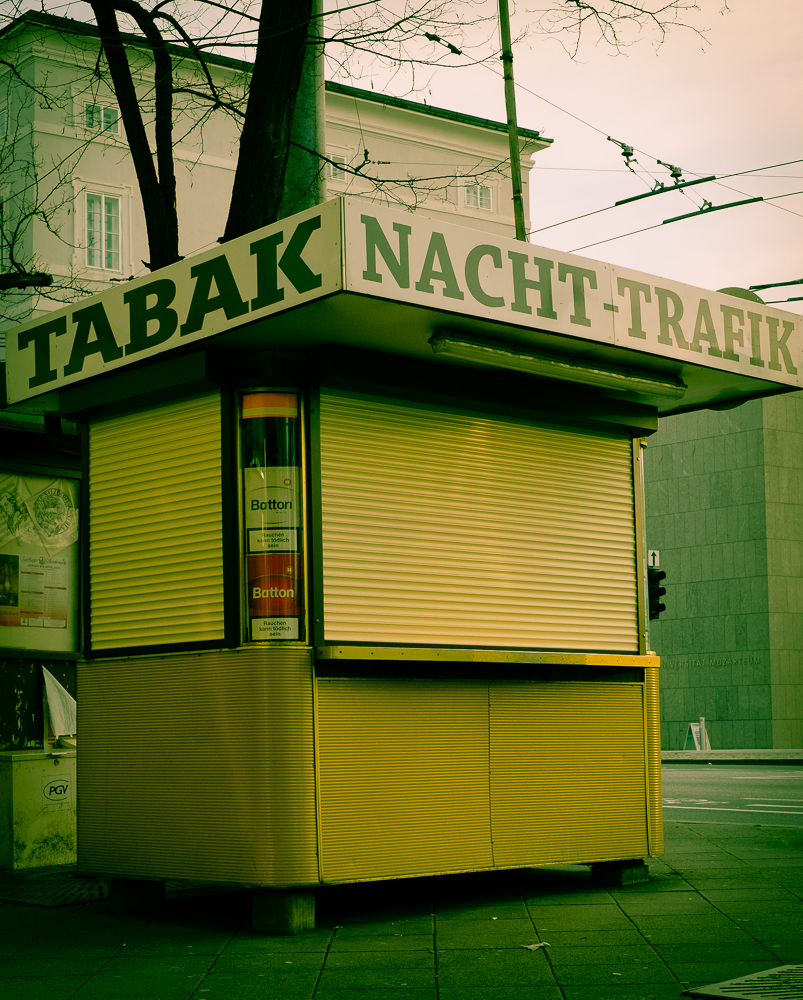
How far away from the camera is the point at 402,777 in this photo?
6.74 meters

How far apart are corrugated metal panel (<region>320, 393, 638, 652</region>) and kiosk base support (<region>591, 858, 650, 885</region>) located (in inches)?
53.5

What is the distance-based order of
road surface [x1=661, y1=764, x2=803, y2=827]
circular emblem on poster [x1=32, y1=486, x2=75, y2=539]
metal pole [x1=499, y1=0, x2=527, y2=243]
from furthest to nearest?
metal pole [x1=499, y1=0, x2=527, y2=243] < road surface [x1=661, y1=764, x2=803, y2=827] < circular emblem on poster [x1=32, y1=486, x2=75, y2=539]

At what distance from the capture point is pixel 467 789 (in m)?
7.04

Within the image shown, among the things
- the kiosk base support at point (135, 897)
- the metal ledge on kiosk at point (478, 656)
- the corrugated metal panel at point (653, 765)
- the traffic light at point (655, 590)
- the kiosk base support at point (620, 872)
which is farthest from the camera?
the traffic light at point (655, 590)

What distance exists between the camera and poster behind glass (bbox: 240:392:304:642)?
257 inches

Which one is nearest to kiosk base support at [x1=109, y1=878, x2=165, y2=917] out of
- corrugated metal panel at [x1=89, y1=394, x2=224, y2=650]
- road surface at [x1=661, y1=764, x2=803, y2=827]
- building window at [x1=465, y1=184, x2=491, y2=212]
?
corrugated metal panel at [x1=89, y1=394, x2=224, y2=650]

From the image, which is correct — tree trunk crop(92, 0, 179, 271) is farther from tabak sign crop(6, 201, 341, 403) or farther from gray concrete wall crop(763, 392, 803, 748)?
gray concrete wall crop(763, 392, 803, 748)

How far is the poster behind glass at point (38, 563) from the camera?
995 centimetres

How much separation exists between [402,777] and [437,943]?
98 cm

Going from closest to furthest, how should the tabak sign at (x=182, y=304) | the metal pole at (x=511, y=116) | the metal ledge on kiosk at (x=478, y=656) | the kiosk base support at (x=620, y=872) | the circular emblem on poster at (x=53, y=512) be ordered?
1. the tabak sign at (x=182, y=304)
2. the metal ledge on kiosk at (x=478, y=656)
3. the kiosk base support at (x=620, y=872)
4. the circular emblem on poster at (x=53, y=512)
5. the metal pole at (x=511, y=116)

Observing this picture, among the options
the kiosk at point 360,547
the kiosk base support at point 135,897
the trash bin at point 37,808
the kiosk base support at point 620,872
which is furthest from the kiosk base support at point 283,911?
the trash bin at point 37,808

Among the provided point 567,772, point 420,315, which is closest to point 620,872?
point 567,772

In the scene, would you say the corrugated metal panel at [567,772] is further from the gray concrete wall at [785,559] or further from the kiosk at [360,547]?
the gray concrete wall at [785,559]

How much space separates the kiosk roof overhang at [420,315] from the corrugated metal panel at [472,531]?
1.56 feet
